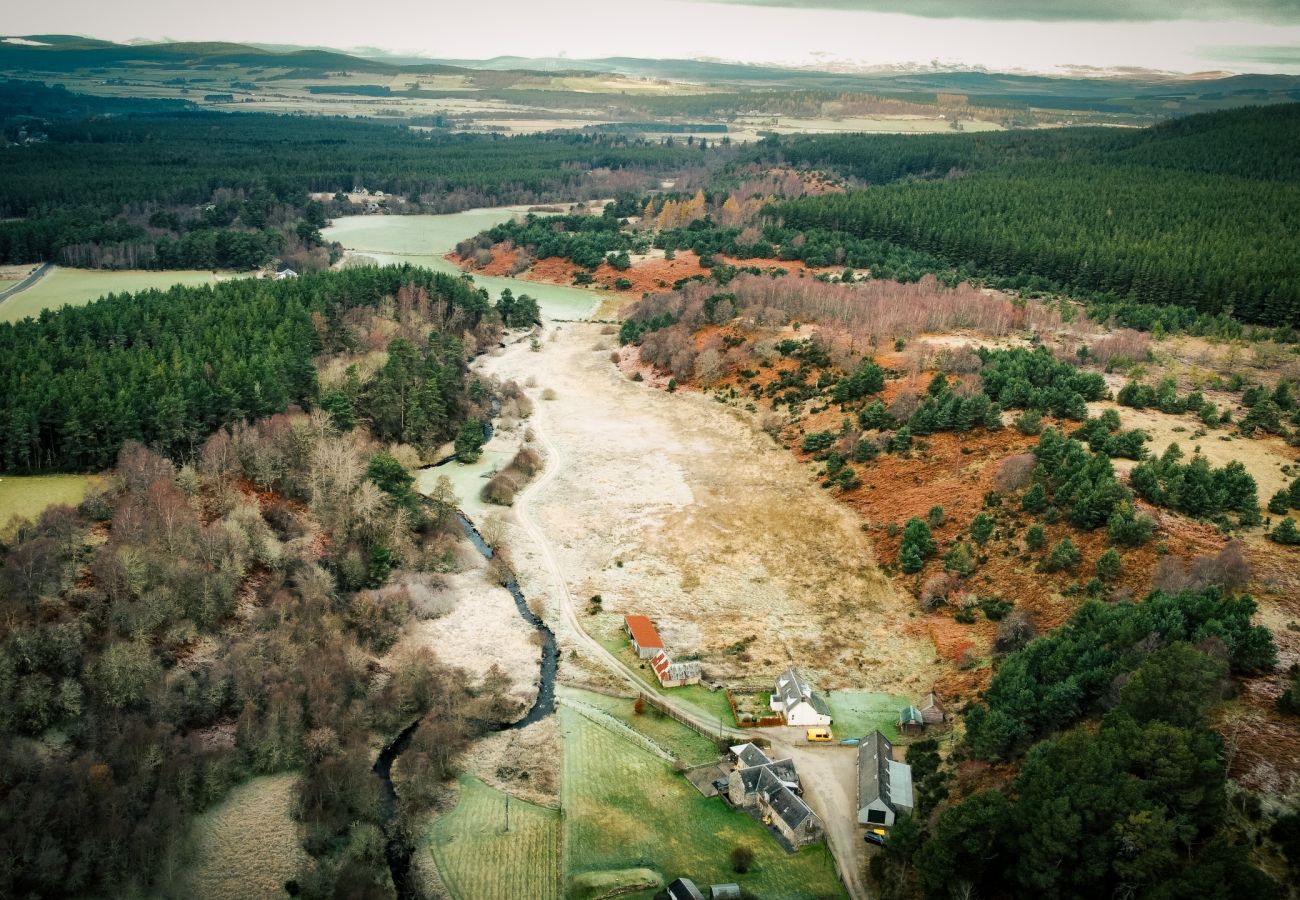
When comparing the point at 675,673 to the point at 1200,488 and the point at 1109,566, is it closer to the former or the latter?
the point at 1109,566

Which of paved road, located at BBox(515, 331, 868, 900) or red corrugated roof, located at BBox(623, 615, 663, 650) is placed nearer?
paved road, located at BBox(515, 331, 868, 900)

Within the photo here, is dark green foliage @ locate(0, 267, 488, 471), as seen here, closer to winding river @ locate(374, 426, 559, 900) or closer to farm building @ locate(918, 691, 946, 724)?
winding river @ locate(374, 426, 559, 900)

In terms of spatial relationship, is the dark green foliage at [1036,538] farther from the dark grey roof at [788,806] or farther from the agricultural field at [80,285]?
the agricultural field at [80,285]

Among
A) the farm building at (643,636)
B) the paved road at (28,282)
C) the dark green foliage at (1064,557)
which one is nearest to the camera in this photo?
the farm building at (643,636)

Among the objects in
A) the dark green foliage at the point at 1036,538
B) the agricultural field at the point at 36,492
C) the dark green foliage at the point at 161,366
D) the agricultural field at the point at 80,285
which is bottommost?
the dark green foliage at the point at 1036,538

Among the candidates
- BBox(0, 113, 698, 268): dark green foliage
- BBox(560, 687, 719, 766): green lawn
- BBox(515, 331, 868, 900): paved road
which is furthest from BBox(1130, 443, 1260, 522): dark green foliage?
BBox(0, 113, 698, 268): dark green foliage

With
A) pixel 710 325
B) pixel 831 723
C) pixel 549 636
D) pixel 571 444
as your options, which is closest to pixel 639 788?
pixel 831 723

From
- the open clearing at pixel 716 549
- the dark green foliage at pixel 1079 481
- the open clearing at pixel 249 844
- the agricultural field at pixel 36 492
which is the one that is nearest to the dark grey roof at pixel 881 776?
the open clearing at pixel 716 549
